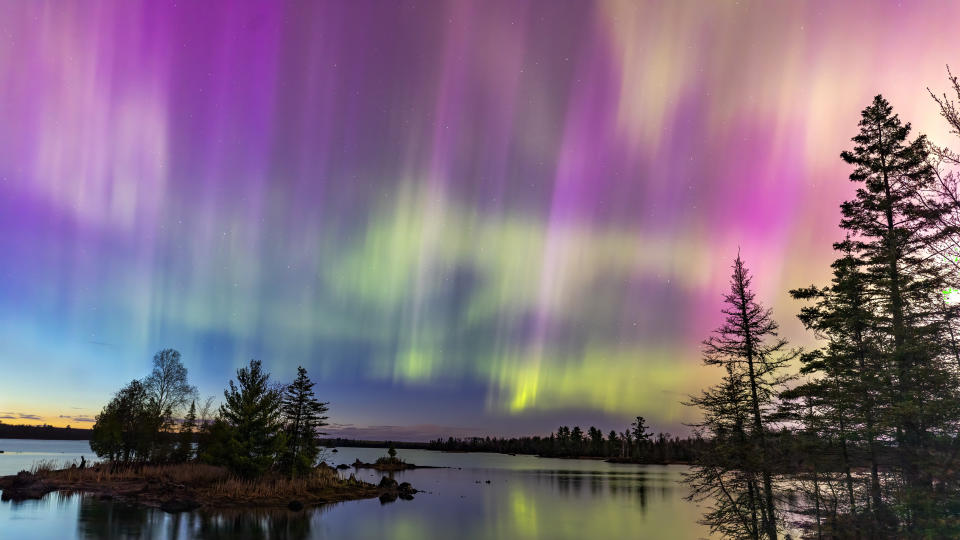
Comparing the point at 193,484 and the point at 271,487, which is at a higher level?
the point at 193,484

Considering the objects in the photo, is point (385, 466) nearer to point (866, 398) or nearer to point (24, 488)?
point (24, 488)

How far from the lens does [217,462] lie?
202 feet

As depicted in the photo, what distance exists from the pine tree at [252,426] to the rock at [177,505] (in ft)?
25.2

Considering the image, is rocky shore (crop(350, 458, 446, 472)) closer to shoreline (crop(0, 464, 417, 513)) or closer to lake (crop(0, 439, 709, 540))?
lake (crop(0, 439, 709, 540))

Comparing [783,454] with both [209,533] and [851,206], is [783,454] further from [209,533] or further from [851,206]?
[209,533]

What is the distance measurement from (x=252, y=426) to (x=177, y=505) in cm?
1133

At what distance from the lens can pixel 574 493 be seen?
96000 millimetres

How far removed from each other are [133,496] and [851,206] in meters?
67.3

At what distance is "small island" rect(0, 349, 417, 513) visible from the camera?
5150 cm

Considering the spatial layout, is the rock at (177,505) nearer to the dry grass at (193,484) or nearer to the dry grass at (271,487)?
the dry grass at (193,484)

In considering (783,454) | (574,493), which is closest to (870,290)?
(783,454)

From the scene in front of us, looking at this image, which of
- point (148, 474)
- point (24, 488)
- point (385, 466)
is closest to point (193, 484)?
point (148, 474)

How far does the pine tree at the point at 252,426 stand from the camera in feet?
181

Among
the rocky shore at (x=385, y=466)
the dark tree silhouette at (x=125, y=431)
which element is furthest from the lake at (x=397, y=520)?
the rocky shore at (x=385, y=466)
